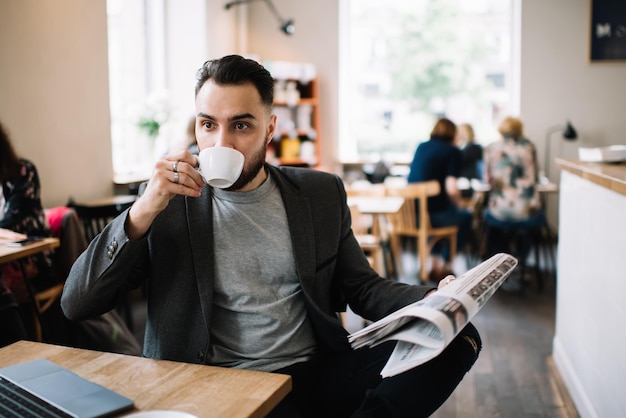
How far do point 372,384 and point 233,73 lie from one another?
0.79 m

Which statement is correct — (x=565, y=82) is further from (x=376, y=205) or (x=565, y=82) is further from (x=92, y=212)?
(x=92, y=212)

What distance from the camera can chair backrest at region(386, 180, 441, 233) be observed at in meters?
5.02

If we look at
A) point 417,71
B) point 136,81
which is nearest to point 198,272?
point 136,81

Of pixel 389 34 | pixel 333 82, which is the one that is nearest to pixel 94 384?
pixel 333 82

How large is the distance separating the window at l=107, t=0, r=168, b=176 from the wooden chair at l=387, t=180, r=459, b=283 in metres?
2.11

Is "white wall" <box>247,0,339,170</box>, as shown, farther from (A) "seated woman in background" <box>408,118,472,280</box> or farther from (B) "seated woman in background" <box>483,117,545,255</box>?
(B) "seated woman in background" <box>483,117,545,255</box>

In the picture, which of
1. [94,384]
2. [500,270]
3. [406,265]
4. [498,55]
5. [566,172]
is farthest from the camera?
[498,55]

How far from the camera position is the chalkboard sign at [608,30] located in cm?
720

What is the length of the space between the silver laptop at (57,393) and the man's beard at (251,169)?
0.63 metres

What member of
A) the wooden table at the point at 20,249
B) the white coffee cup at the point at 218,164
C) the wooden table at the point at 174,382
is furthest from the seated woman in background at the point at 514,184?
the wooden table at the point at 174,382

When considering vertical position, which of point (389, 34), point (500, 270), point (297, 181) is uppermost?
point (389, 34)

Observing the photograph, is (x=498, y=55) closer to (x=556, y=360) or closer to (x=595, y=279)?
(x=556, y=360)

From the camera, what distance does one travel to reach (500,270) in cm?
131

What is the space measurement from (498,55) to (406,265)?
3155 millimetres
